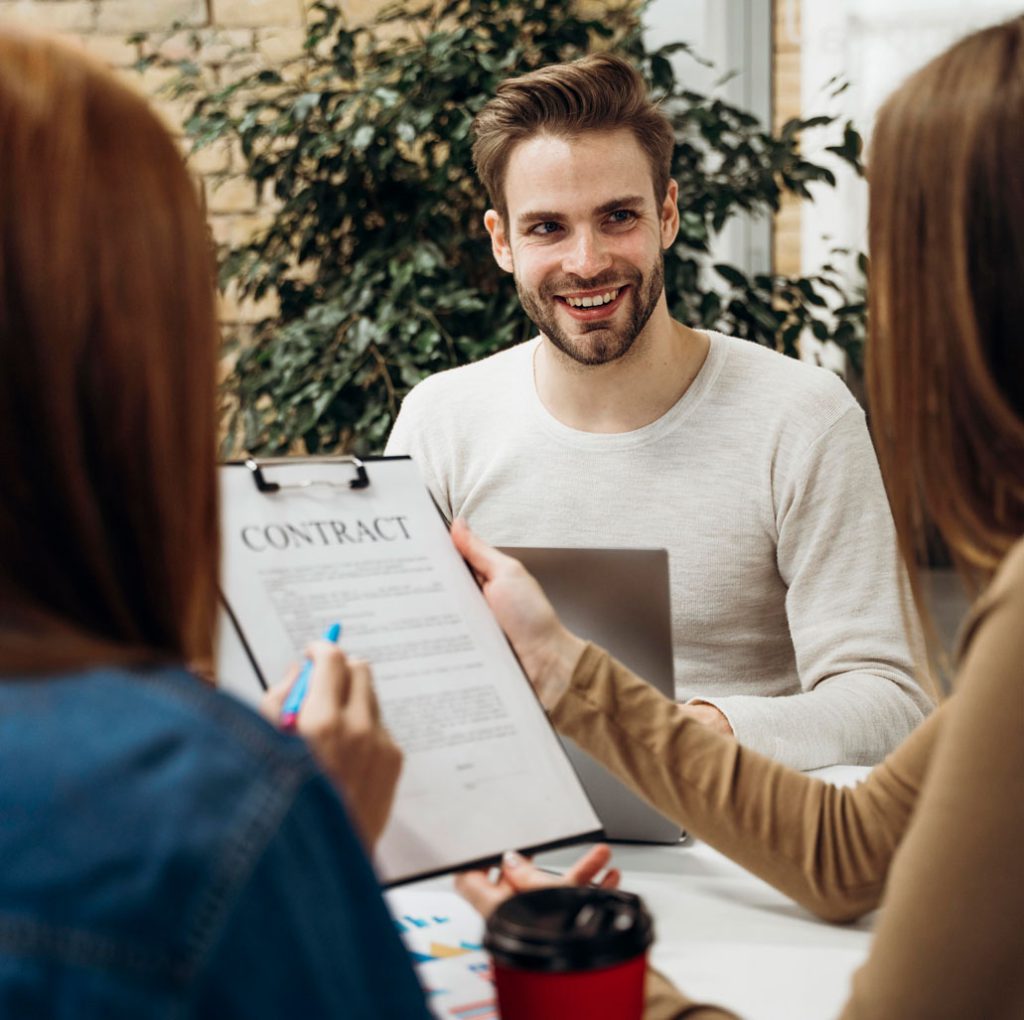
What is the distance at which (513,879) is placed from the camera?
954 mm

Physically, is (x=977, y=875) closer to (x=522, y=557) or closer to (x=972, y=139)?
(x=972, y=139)

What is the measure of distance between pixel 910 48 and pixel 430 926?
110 inches

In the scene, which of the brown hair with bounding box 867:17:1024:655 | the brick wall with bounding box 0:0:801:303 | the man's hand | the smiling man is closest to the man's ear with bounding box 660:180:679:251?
the smiling man

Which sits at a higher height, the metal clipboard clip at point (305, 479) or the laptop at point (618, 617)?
the metal clipboard clip at point (305, 479)

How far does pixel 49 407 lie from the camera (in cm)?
55

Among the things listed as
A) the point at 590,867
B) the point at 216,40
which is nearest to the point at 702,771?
the point at 590,867

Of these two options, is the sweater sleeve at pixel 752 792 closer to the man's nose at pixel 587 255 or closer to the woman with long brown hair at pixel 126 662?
the woman with long brown hair at pixel 126 662

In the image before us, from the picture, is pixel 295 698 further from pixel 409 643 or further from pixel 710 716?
pixel 710 716

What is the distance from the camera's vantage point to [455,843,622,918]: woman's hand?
0.94 metres

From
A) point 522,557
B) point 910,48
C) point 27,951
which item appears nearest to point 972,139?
point 522,557

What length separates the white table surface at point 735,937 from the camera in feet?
2.96

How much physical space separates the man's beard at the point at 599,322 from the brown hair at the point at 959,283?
39.6 inches

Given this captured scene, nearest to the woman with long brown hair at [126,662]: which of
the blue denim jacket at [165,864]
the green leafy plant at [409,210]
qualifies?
the blue denim jacket at [165,864]

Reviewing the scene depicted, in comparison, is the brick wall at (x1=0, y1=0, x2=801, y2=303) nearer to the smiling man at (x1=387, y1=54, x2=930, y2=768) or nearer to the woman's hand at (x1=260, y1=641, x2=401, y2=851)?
the smiling man at (x1=387, y1=54, x2=930, y2=768)
